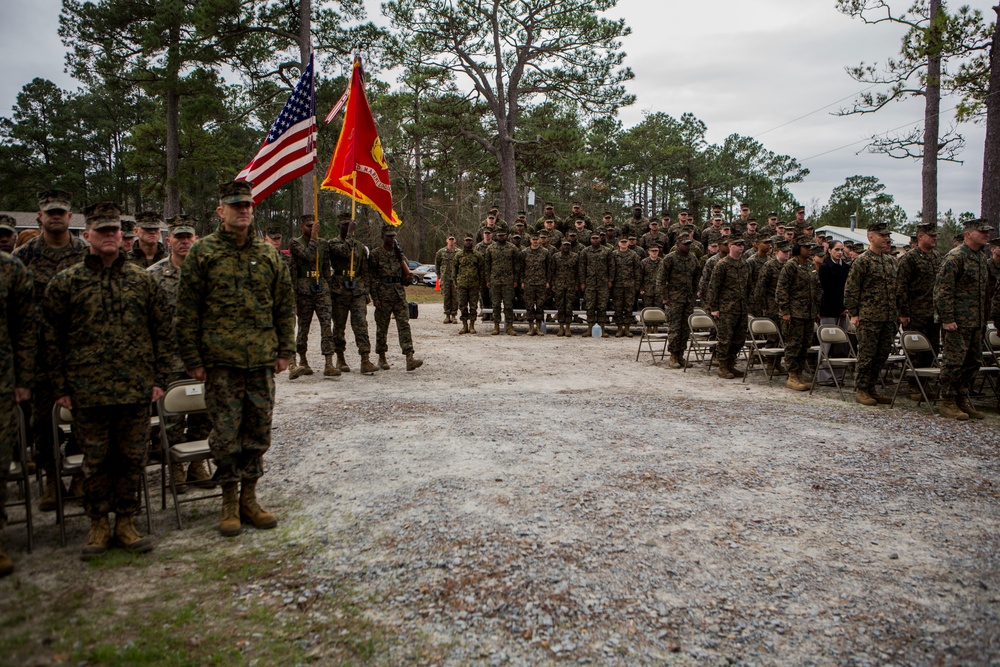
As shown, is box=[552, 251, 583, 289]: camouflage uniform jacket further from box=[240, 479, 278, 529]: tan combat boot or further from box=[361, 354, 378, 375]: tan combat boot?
box=[240, 479, 278, 529]: tan combat boot

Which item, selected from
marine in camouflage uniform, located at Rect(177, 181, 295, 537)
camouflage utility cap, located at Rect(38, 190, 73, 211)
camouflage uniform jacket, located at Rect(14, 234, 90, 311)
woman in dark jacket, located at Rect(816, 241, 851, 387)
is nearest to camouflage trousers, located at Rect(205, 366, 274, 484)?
marine in camouflage uniform, located at Rect(177, 181, 295, 537)

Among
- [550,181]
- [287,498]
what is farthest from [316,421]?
[550,181]

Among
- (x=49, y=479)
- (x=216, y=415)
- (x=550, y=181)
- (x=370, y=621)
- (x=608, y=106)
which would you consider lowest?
(x=370, y=621)

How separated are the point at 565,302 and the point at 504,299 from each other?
144 centimetres

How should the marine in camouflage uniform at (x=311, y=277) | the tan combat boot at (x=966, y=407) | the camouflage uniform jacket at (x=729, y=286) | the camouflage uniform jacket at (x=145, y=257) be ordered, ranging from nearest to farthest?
the camouflage uniform jacket at (x=145, y=257)
the tan combat boot at (x=966, y=407)
the marine in camouflage uniform at (x=311, y=277)
the camouflage uniform jacket at (x=729, y=286)

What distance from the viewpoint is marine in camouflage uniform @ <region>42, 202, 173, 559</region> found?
379 centimetres

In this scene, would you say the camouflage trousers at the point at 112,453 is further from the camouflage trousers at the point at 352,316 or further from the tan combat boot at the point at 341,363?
the tan combat boot at the point at 341,363

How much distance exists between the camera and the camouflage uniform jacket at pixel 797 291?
8891 mm

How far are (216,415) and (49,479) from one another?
1635 millimetres

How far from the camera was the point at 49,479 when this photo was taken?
15.3 feet

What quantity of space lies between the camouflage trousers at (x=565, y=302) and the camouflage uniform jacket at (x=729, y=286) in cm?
536

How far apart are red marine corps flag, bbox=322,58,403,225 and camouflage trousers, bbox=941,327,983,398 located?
697cm

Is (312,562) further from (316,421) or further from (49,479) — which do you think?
(316,421)

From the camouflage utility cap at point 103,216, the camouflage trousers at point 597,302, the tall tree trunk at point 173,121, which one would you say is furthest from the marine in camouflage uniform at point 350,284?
the tall tree trunk at point 173,121
